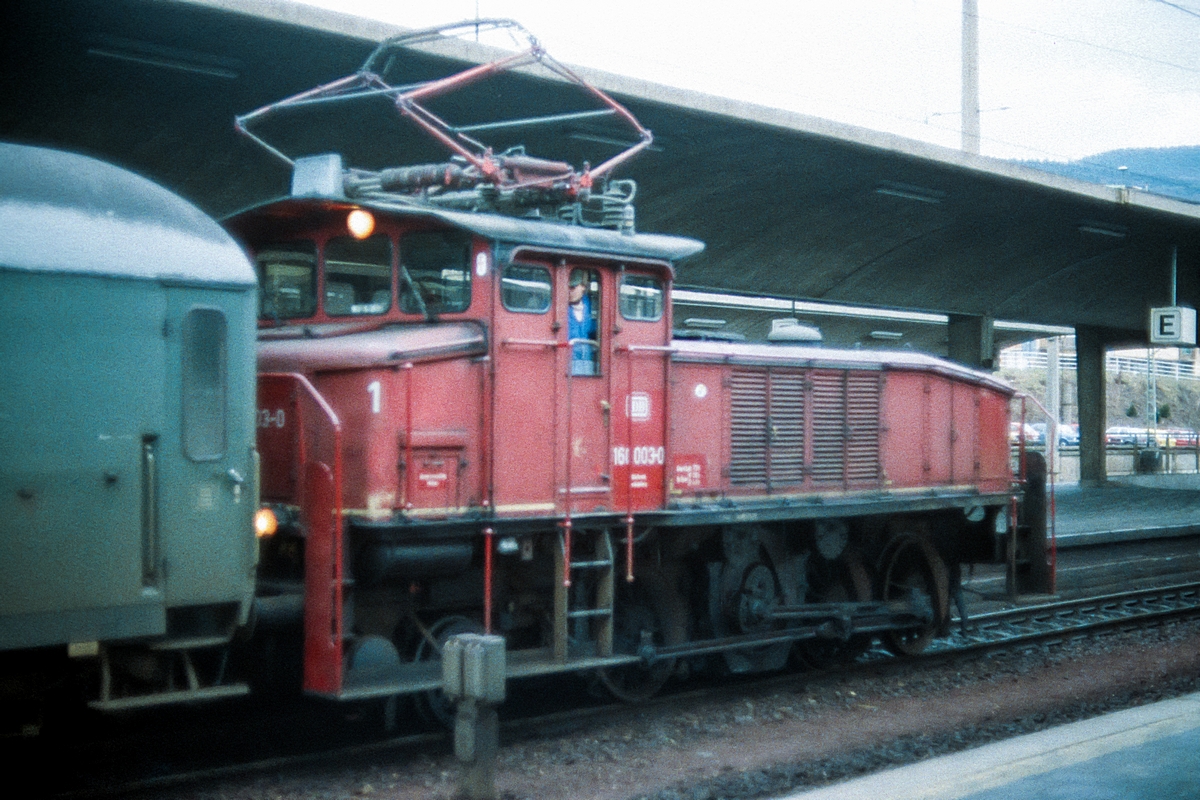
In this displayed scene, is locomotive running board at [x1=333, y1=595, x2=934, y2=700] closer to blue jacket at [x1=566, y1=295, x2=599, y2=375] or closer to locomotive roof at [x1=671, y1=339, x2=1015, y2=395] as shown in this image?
blue jacket at [x1=566, y1=295, x2=599, y2=375]

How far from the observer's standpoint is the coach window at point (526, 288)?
8.86 m

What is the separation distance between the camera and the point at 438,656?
346 inches

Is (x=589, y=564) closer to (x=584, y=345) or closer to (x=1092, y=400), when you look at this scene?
(x=584, y=345)

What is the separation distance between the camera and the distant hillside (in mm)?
29711

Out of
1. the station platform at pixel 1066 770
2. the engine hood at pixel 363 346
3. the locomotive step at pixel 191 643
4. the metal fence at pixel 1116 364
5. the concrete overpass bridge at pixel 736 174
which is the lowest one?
the station platform at pixel 1066 770

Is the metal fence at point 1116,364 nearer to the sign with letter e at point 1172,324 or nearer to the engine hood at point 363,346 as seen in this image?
the sign with letter e at point 1172,324

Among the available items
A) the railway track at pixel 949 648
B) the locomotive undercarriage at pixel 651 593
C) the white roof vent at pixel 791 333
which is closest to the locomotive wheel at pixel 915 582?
the locomotive undercarriage at pixel 651 593

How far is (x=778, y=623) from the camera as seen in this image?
11.3m

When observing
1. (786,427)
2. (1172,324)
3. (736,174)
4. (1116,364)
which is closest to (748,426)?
(786,427)

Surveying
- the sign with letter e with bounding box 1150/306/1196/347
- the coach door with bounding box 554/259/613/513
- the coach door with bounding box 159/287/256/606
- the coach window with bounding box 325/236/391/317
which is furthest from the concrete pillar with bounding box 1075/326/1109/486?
the coach door with bounding box 159/287/256/606

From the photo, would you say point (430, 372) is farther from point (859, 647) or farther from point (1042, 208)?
point (1042, 208)

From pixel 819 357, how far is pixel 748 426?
3.98 ft

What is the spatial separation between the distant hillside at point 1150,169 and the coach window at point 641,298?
13.9 metres

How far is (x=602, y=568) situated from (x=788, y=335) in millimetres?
3520
